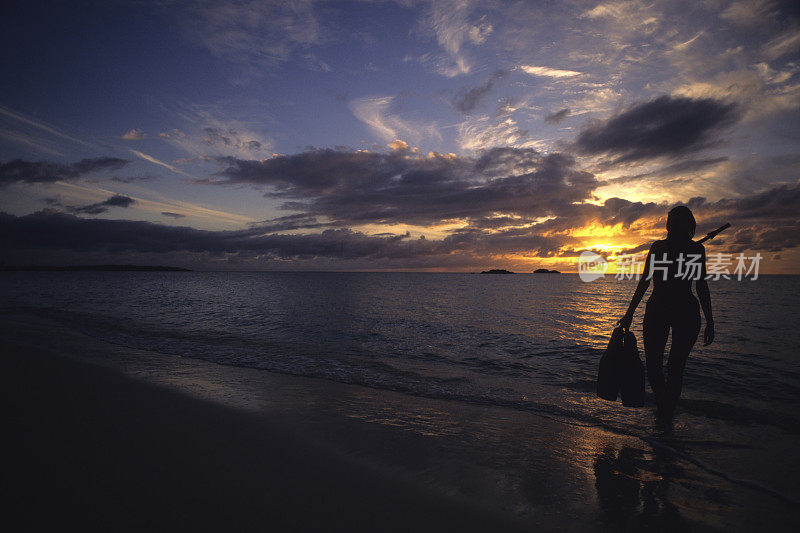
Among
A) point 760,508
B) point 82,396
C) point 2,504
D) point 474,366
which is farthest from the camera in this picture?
point 474,366

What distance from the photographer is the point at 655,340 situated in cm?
513

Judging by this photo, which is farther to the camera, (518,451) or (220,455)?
(518,451)

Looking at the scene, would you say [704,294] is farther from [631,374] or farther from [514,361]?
[514,361]

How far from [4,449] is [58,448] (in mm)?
507

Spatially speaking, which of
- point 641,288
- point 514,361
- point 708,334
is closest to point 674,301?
point 641,288

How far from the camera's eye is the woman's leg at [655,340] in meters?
5.09

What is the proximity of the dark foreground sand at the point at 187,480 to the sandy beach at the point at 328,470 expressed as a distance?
0.05ft

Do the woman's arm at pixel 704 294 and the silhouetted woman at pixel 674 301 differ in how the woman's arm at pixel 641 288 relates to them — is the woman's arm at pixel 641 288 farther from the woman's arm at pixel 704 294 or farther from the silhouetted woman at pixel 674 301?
the woman's arm at pixel 704 294

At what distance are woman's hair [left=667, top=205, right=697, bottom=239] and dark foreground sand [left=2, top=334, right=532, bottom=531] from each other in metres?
4.78

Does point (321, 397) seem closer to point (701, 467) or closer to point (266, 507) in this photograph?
point (266, 507)

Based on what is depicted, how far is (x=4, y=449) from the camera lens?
388 centimetres

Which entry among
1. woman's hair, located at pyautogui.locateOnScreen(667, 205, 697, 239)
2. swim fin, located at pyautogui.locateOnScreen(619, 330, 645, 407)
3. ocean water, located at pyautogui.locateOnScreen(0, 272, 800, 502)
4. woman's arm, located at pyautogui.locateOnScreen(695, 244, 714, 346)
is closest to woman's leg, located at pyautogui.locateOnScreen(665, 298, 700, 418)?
woman's arm, located at pyautogui.locateOnScreen(695, 244, 714, 346)

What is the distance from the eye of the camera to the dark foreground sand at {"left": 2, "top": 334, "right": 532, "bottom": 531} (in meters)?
2.90

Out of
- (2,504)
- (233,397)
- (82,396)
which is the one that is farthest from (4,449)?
(233,397)
